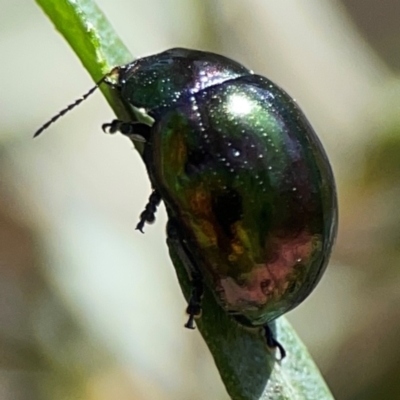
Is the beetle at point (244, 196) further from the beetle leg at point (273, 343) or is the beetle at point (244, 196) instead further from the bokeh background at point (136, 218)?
the bokeh background at point (136, 218)

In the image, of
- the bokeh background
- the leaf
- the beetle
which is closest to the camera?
the leaf

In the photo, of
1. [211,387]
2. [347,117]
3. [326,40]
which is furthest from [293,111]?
[326,40]

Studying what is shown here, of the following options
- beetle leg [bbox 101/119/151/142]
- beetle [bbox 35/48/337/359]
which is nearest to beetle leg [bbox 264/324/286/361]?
beetle [bbox 35/48/337/359]

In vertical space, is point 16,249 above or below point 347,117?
above

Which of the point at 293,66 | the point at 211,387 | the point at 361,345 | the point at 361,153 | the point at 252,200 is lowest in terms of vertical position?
the point at 361,345

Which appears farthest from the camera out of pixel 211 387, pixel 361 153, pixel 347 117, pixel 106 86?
pixel 347 117

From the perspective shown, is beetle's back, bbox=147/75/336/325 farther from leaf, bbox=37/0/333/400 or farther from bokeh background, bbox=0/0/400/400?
bokeh background, bbox=0/0/400/400

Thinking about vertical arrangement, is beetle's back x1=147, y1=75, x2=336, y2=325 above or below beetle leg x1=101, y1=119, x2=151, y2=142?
below

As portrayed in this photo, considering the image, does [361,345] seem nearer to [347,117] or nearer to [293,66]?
[347,117]
